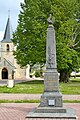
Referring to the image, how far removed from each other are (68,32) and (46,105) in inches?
1004

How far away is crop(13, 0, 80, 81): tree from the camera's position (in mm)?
35719

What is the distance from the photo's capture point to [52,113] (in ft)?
35.2

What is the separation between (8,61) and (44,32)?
39.5m

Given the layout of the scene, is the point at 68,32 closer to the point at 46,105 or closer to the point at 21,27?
the point at 21,27

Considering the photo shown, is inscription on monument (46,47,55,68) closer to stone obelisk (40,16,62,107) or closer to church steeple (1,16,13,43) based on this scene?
stone obelisk (40,16,62,107)

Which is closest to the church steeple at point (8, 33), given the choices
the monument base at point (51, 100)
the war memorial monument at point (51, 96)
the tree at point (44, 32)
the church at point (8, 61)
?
the church at point (8, 61)

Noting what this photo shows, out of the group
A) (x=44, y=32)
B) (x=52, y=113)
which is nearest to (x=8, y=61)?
(x=44, y=32)

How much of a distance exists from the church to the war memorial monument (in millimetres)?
Answer: 60921

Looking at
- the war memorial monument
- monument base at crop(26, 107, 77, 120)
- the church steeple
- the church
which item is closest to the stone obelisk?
the war memorial monument

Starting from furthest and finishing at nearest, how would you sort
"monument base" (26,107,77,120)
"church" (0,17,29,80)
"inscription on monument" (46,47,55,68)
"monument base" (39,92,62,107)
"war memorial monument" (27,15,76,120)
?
1. "church" (0,17,29,80)
2. "inscription on monument" (46,47,55,68)
3. "monument base" (39,92,62,107)
4. "war memorial monument" (27,15,76,120)
5. "monument base" (26,107,77,120)

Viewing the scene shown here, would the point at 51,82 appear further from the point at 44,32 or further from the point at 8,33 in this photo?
the point at 8,33

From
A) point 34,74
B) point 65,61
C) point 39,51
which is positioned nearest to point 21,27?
point 39,51

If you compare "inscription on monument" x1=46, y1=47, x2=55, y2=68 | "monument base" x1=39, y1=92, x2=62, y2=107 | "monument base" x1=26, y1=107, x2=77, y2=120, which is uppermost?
"inscription on monument" x1=46, y1=47, x2=55, y2=68

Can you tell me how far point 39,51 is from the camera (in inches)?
1425
